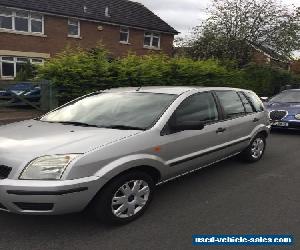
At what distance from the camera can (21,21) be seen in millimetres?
21109

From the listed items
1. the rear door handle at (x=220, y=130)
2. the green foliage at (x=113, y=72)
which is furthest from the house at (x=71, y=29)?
the rear door handle at (x=220, y=130)

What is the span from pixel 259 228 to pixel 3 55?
19.8 m

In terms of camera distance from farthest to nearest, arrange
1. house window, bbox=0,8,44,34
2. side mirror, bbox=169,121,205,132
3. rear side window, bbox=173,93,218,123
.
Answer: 1. house window, bbox=0,8,44,34
2. rear side window, bbox=173,93,218,123
3. side mirror, bbox=169,121,205,132

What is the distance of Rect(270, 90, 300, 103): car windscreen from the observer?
10.6 metres

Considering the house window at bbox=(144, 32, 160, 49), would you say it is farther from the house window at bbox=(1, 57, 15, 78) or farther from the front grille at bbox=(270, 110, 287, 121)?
the front grille at bbox=(270, 110, 287, 121)

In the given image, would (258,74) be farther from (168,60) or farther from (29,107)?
(29,107)

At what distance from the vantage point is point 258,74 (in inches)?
770

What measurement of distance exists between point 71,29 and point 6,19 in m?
4.29

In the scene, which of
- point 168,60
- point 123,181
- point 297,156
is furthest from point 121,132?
point 168,60

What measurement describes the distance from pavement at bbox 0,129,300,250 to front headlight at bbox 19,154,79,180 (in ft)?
2.07

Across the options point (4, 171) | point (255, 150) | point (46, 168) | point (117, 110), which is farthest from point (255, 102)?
point (4, 171)

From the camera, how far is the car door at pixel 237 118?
5500 millimetres

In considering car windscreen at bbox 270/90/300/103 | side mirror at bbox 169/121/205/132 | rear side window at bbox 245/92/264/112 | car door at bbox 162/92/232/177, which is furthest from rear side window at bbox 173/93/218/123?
car windscreen at bbox 270/90/300/103

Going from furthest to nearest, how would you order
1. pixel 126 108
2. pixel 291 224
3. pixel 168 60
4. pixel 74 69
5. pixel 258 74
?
pixel 258 74, pixel 168 60, pixel 74 69, pixel 126 108, pixel 291 224
